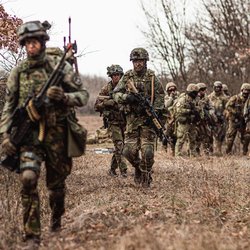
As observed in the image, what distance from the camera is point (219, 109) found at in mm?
19422

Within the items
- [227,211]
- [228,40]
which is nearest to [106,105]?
[227,211]

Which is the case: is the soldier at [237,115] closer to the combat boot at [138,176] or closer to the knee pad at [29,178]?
the combat boot at [138,176]

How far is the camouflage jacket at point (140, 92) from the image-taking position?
10195mm

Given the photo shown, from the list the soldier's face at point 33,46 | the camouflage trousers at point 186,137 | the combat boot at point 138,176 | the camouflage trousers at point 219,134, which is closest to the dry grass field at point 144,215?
the combat boot at point 138,176

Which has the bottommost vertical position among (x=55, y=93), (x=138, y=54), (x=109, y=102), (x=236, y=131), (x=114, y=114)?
(x=236, y=131)

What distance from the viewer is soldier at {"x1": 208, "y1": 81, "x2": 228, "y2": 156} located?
63.7 ft

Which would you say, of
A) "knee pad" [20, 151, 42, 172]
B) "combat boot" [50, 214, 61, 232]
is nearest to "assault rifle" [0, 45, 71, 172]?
"knee pad" [20, 151, 42, 172]

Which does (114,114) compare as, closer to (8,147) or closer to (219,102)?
(8,147)

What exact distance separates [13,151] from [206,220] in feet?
7.85

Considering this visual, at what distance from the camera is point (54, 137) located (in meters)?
6.48

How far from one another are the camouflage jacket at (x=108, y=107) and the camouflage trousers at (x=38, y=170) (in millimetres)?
5587

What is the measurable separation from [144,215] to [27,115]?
2.11 m

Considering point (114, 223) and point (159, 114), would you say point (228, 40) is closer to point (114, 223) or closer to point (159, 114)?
point (159, 114)

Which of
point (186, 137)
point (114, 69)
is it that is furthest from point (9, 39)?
point (186, 137)
